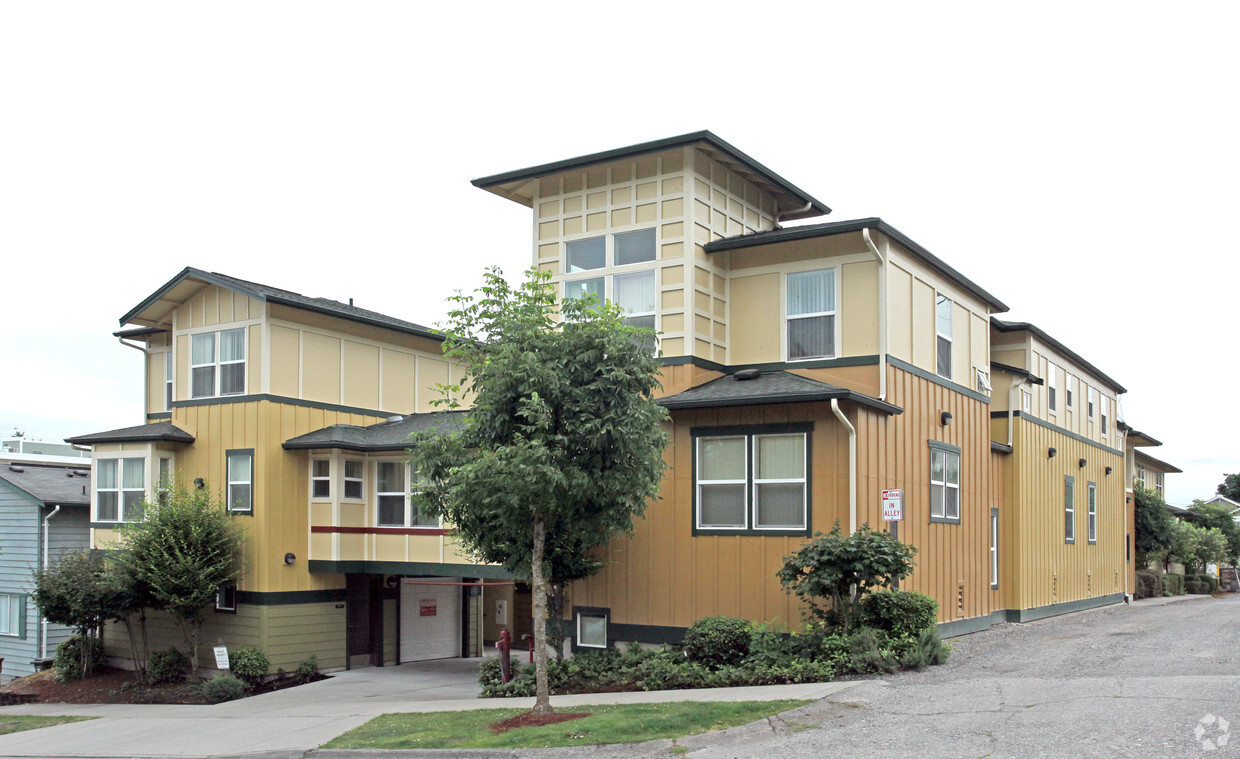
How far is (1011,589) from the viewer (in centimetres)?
2317

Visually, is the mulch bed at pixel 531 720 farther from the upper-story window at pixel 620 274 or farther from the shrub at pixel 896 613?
the upper-story window at pixel 620 274

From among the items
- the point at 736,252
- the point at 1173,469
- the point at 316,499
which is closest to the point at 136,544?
the point at 316,499

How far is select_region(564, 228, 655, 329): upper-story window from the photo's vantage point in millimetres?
19312

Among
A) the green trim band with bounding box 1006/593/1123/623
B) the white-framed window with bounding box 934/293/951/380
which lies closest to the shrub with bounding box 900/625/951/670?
the white-framed window with bounding box 934/293/951/380

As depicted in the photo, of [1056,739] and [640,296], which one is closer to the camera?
[1056,739]

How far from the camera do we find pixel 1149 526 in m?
35.8

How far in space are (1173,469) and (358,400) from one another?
4043cm

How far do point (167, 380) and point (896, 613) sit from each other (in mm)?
21167

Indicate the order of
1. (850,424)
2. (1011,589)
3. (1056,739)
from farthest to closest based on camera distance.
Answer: (1011,589) → (850,424) → (1056,739)

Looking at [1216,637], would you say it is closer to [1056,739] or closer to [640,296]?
[1056,739]

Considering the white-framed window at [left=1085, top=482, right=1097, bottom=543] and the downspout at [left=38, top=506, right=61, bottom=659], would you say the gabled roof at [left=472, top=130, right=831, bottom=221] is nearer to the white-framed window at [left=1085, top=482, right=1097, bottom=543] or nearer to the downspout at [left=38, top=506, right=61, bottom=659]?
the white-framed window at [left=1085, top=482, right=1097, bottom=543]

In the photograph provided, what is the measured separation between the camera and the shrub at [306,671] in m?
23.5

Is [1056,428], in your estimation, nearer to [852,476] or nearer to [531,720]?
[852,476]

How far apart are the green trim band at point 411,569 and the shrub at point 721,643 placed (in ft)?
21.5
